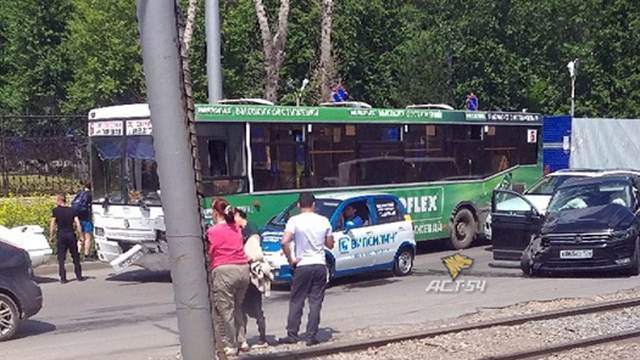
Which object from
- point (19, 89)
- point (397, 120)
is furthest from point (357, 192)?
point (19, 89)

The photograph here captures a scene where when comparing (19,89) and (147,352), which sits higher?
(19,89)

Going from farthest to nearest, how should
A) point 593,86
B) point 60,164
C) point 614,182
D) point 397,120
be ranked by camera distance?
point 593,86 → point 60,164 → point 397,120 → point 614,182

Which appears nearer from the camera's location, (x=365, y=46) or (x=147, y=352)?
(x=147, y=352)

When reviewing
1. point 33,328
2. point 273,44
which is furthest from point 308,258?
point 273,44

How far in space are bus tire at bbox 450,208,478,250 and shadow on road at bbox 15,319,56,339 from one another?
38.4 feet

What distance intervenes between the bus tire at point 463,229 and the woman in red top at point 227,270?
1305 centimetres

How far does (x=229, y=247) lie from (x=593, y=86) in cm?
4430

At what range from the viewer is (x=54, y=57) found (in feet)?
164

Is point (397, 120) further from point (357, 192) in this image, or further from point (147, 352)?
point (147, 352)

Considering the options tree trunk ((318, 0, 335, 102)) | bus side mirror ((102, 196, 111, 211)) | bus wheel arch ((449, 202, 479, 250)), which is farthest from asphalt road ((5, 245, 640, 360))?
tree trunk ((318, 0, 335, 102))

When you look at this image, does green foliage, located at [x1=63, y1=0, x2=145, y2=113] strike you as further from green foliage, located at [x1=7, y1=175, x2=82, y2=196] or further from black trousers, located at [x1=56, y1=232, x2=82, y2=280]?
black trousers, located at [x1=56, y1=232, x2=82, y2=280]

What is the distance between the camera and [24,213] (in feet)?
71.4

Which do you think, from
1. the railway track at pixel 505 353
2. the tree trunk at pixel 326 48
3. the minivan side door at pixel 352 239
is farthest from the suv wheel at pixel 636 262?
the tree trunk at pixel 326 48

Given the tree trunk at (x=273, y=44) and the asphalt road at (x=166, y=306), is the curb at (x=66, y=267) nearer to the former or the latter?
the asphalt road at (x=166, y=306)
